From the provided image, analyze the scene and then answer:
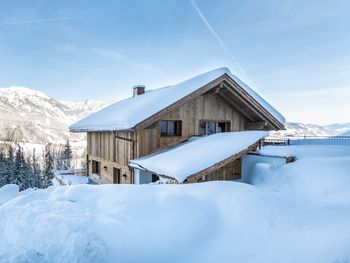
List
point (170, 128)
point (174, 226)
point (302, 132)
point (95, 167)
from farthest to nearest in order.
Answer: point (302, 132) < point (95, 167) < point (170, 128) < point (174, 226)

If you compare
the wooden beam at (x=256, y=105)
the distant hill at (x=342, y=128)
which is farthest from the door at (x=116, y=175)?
the distant hill at (x=342, y=128)

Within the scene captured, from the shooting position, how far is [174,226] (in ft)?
18.0

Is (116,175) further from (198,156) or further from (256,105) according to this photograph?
(256,105)

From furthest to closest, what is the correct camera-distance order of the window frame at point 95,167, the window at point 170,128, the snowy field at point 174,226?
the window frame at point 95,167 < the window at point 170,128 < the snowy field at point 174,226

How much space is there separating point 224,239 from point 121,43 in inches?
1219

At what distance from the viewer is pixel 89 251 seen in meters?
4.45

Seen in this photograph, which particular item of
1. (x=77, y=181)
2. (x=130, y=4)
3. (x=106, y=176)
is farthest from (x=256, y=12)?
(x=77, y=181)

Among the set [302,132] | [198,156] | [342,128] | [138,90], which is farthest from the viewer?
[302,132]

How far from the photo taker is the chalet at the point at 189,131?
35.1 feet

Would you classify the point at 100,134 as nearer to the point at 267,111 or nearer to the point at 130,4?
the point at 130,4

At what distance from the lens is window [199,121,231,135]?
51.3 feet

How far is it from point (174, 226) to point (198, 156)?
498 centimetres

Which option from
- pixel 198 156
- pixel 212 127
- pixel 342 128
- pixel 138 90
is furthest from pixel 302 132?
pixel 198 156

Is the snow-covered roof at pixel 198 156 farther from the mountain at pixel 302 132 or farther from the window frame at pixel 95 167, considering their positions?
the window frame at pixel 95 167
